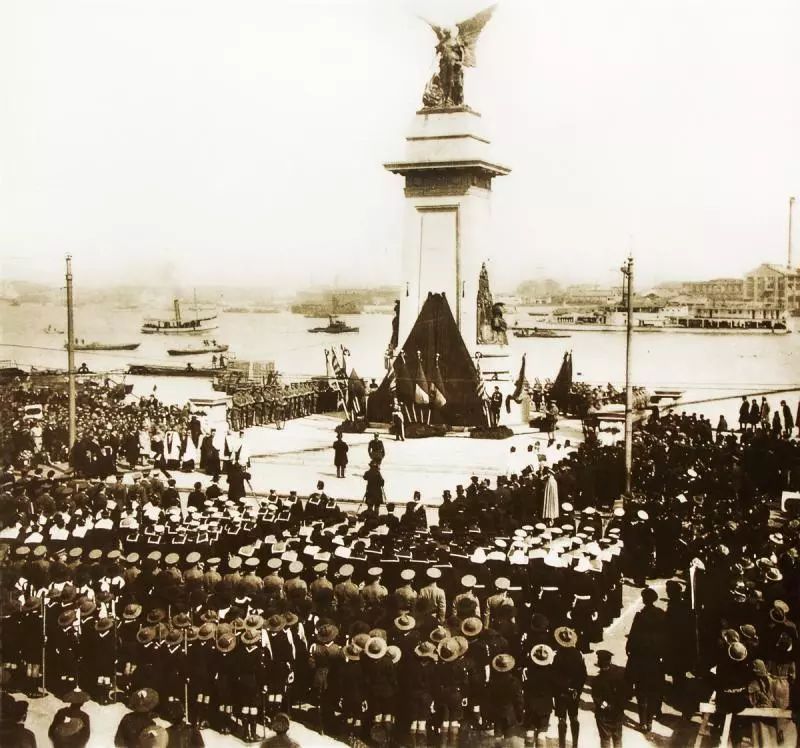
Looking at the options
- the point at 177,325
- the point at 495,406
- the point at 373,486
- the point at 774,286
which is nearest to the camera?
the point at 373,486

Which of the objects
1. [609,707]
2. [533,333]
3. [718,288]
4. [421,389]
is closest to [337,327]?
[533,333]

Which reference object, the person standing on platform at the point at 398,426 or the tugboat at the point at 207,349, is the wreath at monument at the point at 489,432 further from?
the tugboat at the point at 207,349

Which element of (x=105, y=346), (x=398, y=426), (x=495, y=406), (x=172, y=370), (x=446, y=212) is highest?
(x=446, y=212)

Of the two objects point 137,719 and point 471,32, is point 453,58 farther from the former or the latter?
point 137,719

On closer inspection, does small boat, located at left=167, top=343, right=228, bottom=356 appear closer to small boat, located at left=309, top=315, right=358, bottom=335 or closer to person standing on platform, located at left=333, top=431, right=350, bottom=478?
small boat, located at left=309, top=315, right=358, bottom=335

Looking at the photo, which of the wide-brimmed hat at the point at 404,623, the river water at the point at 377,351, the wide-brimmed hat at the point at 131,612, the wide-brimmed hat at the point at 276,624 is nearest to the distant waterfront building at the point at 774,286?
the river water at the point at 377,351

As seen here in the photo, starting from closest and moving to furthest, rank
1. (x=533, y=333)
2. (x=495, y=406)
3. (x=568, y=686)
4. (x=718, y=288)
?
(x=568, y=686) < (x=718, y=288) < (x=495, y=406) < (x=533, y=333)

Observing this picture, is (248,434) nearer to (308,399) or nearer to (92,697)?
(308,399)

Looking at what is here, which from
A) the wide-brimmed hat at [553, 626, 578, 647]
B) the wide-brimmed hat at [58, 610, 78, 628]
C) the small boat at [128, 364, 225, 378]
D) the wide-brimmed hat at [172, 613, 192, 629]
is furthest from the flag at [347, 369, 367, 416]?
the wide-brimmed hat at [553, 626, 578, 647]
